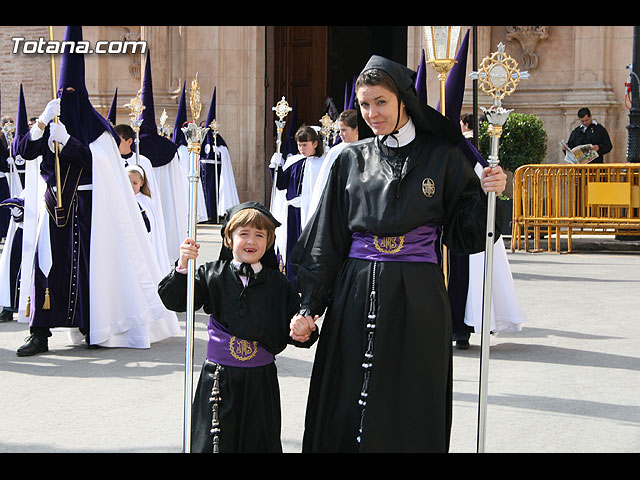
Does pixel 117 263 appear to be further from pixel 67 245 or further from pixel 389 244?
pixel 389 244

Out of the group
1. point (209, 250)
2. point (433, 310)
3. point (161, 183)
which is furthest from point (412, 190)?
point (209, 250)

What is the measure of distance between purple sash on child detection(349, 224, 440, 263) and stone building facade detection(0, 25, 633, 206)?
585 inches

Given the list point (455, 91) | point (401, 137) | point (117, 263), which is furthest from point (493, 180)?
point (117, 263)

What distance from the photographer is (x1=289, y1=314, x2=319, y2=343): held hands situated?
154 inches

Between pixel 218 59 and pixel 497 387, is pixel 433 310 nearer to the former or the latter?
pixel 497 387

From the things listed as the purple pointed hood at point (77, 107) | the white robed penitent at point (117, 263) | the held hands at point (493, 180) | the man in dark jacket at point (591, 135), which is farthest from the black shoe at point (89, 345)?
the man in dark jacket at point (591, 135)

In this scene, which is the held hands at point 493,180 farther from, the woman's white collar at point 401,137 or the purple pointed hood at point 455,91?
the purple pointed hood at point 455,91

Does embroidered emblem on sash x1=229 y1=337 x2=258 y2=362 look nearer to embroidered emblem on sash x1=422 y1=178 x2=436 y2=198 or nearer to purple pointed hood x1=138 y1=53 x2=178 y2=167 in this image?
embroidered emblem on sash x1=422 y1=178 x2=436 y2=198

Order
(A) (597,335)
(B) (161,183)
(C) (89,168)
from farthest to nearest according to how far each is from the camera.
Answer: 1. (B) (161,183)
2. (A) (597,335)
3. (C) (89,168)

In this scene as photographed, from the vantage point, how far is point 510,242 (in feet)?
53.6

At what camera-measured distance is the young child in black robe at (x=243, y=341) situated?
4.15 metres

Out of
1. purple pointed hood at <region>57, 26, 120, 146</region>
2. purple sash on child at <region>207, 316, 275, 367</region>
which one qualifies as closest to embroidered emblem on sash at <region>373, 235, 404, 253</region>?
purple sash on child at <region>207, 316, 275, 367</region>

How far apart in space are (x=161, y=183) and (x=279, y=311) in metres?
9.41
